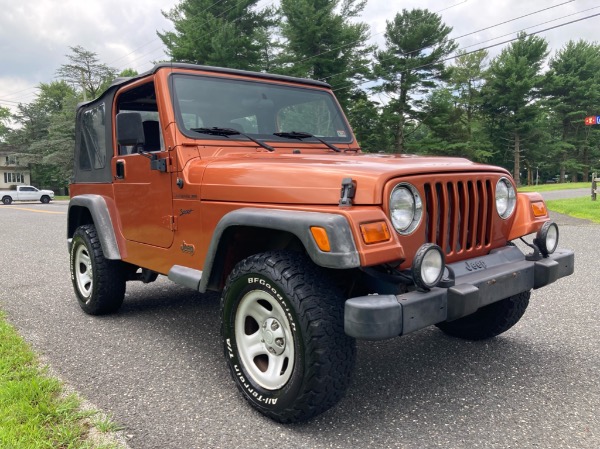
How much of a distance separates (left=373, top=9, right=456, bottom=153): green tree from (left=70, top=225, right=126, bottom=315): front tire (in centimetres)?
2643

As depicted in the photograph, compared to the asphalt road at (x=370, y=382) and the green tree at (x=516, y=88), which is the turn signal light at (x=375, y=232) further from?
the green tree at (x=516, y=88)

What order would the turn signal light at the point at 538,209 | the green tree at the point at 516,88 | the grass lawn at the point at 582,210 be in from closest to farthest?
the turn signal light at the point at 538,209 < the grass lawn at the point at 582,210 < the green tree at the point at 516,88

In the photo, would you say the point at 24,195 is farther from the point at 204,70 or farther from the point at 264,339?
the point at 264,339

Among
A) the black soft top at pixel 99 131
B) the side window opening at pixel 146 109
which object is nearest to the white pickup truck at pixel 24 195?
the black soft top at pixel 99 131

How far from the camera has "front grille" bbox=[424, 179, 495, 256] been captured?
249cm

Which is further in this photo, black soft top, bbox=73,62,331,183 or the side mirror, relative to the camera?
black soft top, bbox=73,62,331,183

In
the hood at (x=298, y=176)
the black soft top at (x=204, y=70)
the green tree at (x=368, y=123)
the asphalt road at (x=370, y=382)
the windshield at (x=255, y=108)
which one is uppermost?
the green tree at (x=368, y=123)

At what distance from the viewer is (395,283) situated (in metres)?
2.37

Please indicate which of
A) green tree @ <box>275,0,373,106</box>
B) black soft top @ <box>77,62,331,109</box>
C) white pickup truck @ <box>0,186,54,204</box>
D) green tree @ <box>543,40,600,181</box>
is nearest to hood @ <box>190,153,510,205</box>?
black soft top @ <box>77,62,331,109</box>

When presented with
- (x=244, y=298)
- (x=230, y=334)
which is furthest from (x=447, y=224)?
(x=230, y=334)

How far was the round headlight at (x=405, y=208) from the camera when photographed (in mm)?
2344

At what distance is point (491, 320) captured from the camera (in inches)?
138

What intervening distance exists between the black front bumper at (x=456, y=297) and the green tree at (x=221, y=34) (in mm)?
25589

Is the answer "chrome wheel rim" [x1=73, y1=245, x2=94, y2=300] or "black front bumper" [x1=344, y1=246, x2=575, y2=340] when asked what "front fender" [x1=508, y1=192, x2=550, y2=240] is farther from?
"chrome wheel rim" [x1=73, y1=245, x2=94, y2=300]
